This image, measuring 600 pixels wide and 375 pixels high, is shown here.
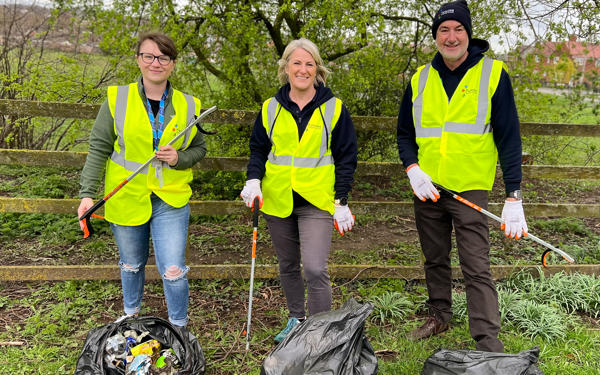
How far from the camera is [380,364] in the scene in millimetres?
3020

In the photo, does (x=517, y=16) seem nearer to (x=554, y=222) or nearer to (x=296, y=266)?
(x=554, y=222)

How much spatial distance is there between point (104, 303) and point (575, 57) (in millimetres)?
5275

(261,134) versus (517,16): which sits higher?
(517,16)

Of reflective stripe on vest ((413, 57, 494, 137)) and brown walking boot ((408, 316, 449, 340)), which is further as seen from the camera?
brown walking boot ((408, 316, 449, 340))

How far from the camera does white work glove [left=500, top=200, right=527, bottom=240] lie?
2.81 metres

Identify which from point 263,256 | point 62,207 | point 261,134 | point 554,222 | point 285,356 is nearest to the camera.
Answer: point 285,356

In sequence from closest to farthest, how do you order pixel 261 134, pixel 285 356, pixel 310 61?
pixel 285 356
pixel 310 61
pixel 261 134

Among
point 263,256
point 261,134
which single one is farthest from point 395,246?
point 261,134

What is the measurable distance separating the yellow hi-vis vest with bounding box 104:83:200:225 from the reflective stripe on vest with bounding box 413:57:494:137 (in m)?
1.41

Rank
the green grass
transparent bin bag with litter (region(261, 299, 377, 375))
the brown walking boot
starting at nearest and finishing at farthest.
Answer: transparent bin bag with litter (region(261, 299, 377, 375)) → the green grass → the brown walking boot

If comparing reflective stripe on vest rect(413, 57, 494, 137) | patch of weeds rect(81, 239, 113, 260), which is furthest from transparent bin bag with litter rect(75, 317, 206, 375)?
patch of weeds rect(81, 239, 113, 260)

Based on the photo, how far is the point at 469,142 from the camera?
2820 mm

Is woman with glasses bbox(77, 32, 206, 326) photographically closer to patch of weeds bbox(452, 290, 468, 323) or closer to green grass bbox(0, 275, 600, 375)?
green grass bbox(0, 275, 600, 375)

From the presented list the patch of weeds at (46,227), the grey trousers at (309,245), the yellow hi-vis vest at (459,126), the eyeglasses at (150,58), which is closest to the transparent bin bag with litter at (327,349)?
the grey trousers at (309,245)
